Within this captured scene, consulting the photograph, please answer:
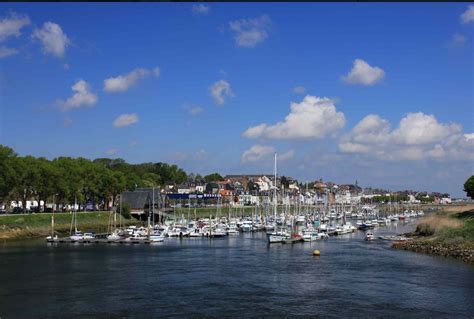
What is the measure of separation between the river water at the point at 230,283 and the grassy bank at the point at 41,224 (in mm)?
17921

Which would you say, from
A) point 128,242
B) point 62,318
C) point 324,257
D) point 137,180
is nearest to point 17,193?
point 128,242

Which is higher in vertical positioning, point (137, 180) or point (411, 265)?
point (137, 180)

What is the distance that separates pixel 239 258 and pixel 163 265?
10136 millimetres

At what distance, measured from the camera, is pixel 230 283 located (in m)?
46.4

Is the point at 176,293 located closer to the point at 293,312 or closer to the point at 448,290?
the point at 293,312

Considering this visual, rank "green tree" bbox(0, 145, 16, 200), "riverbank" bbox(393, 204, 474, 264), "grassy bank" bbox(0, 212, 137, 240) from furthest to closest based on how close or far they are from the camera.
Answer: "green tree" bbox(0, 145, 16, 200) → "grassy bank" bbox(0, 212, 137, 240) → "riverbank" bbox(393, 204, 474, 264)

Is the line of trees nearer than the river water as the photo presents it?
No

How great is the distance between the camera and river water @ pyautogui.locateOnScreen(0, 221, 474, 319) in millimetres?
36625

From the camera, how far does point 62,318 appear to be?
3391cm

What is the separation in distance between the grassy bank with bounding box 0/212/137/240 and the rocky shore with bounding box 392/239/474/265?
59.7 meters

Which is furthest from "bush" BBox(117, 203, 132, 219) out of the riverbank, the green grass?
the green grass

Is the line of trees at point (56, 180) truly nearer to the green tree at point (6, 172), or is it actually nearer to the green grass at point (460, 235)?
the green tree at point (6, 172)

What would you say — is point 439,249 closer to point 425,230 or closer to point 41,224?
point 425,230

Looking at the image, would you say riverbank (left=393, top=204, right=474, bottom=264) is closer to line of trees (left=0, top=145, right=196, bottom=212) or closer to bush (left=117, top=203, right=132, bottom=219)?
line of trees (left=0, top=145, right=196, bottom=212)
